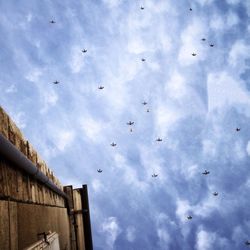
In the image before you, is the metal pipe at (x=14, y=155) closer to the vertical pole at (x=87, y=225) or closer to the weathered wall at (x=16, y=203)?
the weathered wall at (x=16, y=203)

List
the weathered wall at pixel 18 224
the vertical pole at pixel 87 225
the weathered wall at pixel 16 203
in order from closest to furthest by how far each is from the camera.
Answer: the weathered wall at pixel 18 224
the weathered wall at pixel 16 203
the vertical pole at pixel 87 225

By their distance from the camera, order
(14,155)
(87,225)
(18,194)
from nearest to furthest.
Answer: (14,155) → (18,194) → (87,225)

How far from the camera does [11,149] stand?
10.2ft

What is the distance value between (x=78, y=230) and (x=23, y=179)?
28.3ft

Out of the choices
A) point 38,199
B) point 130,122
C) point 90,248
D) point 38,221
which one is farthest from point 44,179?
point 130,122

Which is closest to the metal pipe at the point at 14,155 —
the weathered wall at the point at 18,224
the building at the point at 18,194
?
the building at the point at 18,194

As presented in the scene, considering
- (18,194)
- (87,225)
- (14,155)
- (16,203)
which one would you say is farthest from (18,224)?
(87,225)

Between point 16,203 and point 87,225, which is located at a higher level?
point 16,203

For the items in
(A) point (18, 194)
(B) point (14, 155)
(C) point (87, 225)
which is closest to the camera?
(B) point (14, 155)

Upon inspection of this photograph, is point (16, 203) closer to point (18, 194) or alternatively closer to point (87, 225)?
point (18, 194)

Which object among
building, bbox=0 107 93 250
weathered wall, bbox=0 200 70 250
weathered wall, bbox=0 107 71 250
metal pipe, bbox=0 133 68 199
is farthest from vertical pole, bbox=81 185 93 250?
metal pipe, bbox=0 133 68 199

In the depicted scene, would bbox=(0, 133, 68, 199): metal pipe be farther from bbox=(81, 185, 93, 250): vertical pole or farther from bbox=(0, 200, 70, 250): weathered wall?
bbox=(81, 185, 93, 250): vertical pole

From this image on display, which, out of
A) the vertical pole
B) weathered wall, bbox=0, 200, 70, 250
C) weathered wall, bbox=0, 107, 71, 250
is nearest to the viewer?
weathered wall, bbox=0, 200, 70, 250

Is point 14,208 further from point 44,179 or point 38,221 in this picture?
point 44,179
